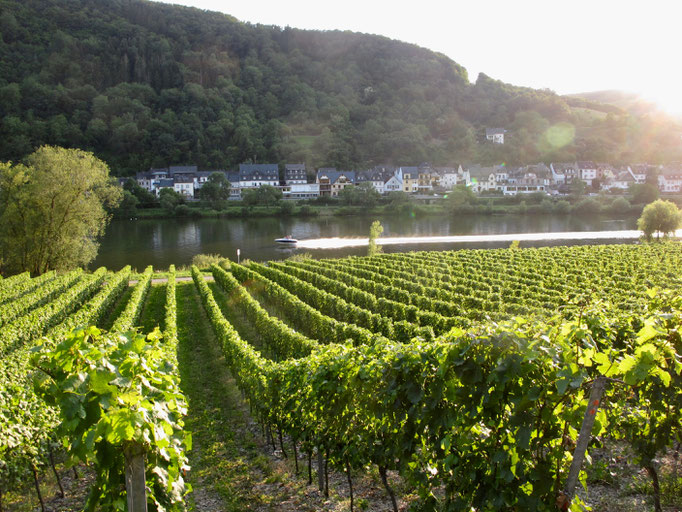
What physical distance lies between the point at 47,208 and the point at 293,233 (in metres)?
39.2

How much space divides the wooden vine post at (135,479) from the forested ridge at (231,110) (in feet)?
418

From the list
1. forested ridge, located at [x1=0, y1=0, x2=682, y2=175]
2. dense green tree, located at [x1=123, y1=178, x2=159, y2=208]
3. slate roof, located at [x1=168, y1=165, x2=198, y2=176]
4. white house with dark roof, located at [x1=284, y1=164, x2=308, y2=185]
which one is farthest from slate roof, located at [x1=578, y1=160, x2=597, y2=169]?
dense green tree, located at [x1=123, y1=178, x2=159, y2=208]

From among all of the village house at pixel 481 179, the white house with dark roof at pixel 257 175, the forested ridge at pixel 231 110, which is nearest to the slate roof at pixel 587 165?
the forested ridge at pixel 231 110

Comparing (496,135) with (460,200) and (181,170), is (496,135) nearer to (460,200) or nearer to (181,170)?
(460,200)

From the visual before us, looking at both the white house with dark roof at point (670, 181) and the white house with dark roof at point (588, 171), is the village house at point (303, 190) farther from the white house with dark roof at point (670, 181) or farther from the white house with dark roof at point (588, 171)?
the white house with dark roof at point (670, 181)

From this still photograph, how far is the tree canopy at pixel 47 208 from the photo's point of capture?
108 feet

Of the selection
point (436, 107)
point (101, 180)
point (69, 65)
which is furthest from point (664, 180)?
point (69, 65)

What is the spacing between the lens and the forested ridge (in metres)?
129

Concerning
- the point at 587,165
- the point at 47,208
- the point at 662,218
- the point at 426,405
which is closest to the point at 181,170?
the point at 47,208

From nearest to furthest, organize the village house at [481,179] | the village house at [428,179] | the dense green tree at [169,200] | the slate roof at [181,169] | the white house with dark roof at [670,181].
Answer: the dense green tree at [169,200], the white house with dark roof at [670,181], the slate roof at [181,169], the village house at [428,179], the village house at [481,179]

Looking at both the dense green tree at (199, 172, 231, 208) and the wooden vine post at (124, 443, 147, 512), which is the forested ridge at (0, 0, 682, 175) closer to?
the dense green tree at (199, 172, 231, 208)

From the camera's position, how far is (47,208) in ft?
109

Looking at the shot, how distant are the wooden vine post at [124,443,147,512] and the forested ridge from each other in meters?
127

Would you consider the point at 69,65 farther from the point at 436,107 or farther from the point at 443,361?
the point at 443,361
